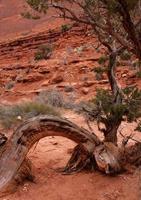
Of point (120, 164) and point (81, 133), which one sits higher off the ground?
point (81, 133)

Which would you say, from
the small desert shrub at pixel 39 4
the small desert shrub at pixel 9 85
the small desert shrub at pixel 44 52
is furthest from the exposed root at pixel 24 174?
the small desert shrub at pixel 44 52

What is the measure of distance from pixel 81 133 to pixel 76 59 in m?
16.5

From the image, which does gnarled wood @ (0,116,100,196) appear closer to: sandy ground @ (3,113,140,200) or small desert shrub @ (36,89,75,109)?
sandy ground @ (3,113,140,200)

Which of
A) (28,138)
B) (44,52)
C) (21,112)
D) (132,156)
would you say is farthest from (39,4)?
(44,52)

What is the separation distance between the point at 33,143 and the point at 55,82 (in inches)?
581

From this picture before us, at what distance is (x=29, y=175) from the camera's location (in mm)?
7000

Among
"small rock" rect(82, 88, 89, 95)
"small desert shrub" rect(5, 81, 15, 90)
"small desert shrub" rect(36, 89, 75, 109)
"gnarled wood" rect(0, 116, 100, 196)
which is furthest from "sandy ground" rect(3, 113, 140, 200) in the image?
"small desert shrub" rect(5, 81, 15, 90)

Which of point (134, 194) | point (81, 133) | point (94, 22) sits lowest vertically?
point (134, 194)

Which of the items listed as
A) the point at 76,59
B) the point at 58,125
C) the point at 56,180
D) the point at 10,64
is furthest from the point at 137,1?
the point at 10,64

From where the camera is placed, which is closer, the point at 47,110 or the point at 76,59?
the point at 47,110

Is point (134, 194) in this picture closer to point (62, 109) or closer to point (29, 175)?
point (29, 175)

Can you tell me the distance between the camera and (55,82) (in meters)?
21.8

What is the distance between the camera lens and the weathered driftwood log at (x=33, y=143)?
22.4 ft

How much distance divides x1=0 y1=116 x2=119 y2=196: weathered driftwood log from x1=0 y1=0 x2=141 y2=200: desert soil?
24 centimetres
